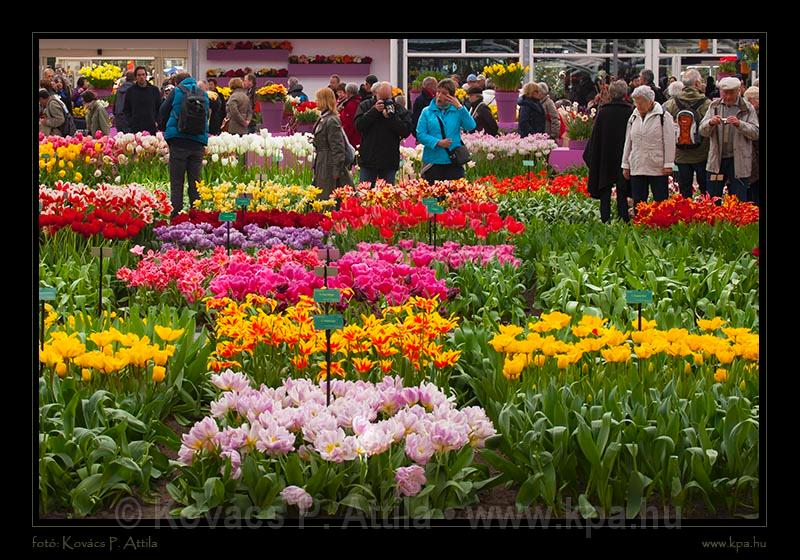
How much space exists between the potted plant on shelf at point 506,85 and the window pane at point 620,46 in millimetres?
2711

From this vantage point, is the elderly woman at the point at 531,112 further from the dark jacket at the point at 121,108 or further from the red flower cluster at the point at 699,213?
the red flower cluster at the point at 699,213

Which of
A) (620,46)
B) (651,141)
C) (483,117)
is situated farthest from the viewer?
(620,46)

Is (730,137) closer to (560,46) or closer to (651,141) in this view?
(651,141)

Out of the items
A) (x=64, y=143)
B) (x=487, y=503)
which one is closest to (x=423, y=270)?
(x=487, y=503)

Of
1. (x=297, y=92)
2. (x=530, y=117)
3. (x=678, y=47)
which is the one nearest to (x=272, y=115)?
(x=297, y=92)

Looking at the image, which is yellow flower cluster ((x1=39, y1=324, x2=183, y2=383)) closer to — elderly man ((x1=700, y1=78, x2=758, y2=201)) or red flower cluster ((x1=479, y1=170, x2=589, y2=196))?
elderly man ((x1=700, y1=78, x2=758, y2=201))

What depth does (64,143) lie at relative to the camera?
13.5m

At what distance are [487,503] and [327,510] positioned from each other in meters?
0.55

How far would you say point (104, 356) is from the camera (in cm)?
433

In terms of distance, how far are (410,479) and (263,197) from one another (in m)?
8.19

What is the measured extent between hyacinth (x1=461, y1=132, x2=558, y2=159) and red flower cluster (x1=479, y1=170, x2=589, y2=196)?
6.26 feet

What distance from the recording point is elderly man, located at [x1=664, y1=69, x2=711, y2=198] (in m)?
11.2

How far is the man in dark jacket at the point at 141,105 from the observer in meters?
15.0
